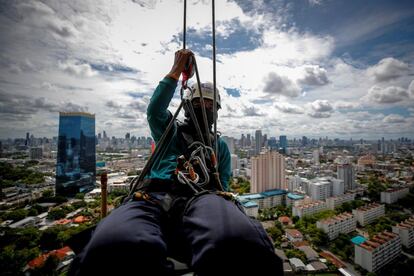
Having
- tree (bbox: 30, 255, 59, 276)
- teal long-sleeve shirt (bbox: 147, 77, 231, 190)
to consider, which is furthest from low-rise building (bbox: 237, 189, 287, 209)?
teal long-sleeve shirt (bbox: 147, 77, 231, 190)

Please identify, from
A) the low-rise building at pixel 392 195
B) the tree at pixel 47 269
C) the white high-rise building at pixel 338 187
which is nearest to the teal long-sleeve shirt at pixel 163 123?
the tree at pixel 47 269

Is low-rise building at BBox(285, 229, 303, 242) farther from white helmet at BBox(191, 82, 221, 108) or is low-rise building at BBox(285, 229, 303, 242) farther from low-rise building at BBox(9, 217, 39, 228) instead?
low-rise building at BBox(9, 217, 39, 228)

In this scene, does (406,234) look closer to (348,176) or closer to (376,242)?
(376,242)

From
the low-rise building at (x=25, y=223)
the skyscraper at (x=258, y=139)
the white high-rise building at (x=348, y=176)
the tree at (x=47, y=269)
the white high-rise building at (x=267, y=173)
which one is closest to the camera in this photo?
the tree at (x=47, y=269)

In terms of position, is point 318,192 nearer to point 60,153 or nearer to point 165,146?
point 165,146

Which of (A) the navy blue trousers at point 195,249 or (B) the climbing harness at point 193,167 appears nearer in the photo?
(A) the navy blue trousers at point 195,249

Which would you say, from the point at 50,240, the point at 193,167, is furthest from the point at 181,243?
the point at 50,240

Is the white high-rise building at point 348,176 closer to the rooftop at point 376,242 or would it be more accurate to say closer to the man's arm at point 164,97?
the rooftop at point 376,242
